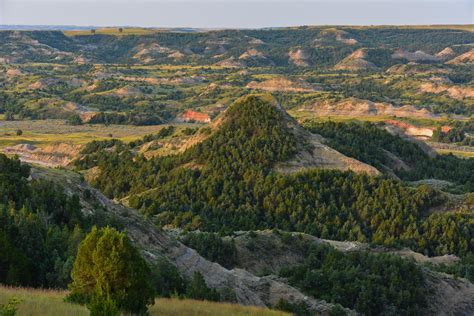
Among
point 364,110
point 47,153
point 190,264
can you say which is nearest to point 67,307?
point 190,264

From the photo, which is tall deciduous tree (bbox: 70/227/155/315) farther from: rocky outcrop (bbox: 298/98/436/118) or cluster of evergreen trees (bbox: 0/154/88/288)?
rocky outcrop (bbox: 298/98/436/118)

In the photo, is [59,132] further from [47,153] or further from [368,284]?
[368,284]

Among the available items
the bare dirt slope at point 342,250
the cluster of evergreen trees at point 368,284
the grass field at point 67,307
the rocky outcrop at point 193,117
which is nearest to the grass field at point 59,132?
the rocky outcrop at point 193,117

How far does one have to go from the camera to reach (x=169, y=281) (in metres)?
36.0

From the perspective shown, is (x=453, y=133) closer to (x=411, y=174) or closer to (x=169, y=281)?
(x=411, y=174)

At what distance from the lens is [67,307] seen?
784 inches

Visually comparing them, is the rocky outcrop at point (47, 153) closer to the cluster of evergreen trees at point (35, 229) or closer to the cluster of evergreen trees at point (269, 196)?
the cluster of evergreen trees at point (269, 196)

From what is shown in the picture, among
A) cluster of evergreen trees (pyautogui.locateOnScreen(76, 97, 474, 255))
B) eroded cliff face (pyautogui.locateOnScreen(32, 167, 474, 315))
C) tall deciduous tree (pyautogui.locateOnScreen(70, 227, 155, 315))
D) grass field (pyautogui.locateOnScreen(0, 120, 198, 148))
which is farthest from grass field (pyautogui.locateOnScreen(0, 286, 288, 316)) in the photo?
grass field (pyautogui.locateOnScreen(0, 120, 198, 148))

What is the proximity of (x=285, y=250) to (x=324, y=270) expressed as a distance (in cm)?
820

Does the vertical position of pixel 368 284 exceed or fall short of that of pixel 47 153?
it exceeds it

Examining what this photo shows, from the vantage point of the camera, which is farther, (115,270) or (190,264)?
(190,264)

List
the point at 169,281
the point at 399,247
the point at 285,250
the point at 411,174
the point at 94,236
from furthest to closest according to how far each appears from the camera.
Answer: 1. the point at 411,174
2. the point at 399,247
3. the point at 285,250
4. the point at 169,281
5. the point at 94,236

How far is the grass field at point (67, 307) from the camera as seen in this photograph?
18938mm

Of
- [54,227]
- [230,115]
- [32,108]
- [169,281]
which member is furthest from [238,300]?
[32,108]
